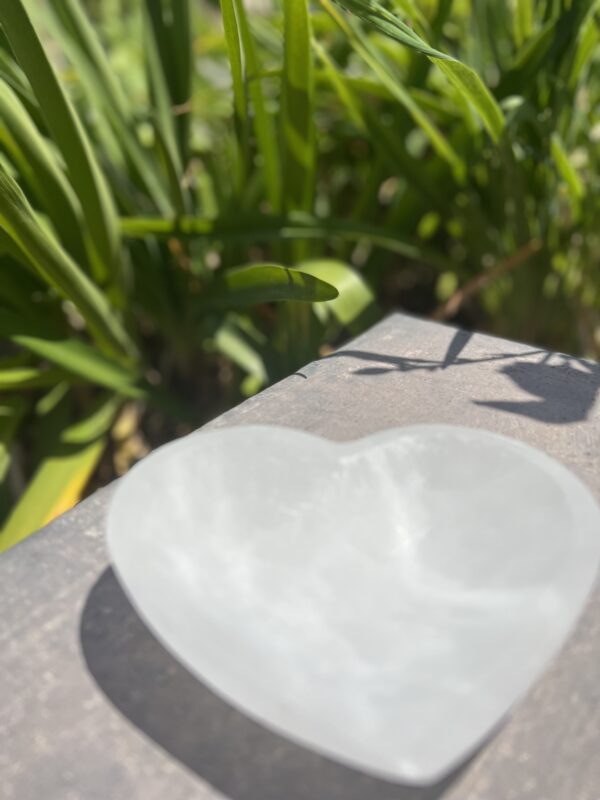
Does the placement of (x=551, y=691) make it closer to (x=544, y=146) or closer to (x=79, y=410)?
(x=544, y=146)

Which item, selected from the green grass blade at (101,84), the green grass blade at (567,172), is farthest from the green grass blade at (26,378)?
the green grass blade at (567,172)

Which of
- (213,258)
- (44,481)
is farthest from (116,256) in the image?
(213,258)

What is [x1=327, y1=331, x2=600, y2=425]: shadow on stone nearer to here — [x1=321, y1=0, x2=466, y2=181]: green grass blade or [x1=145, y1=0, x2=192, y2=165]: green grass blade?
[x1=321, y1=0, x2=466, y2=181]: green grass blade

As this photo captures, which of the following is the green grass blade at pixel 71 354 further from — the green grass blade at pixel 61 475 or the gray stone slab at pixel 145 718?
the gray stone slab at pixel 145 718

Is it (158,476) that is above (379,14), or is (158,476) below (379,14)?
below

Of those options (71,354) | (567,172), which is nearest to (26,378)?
(71,354)

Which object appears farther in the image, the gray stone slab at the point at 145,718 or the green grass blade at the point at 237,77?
the green grass blade at the point at 237,77
